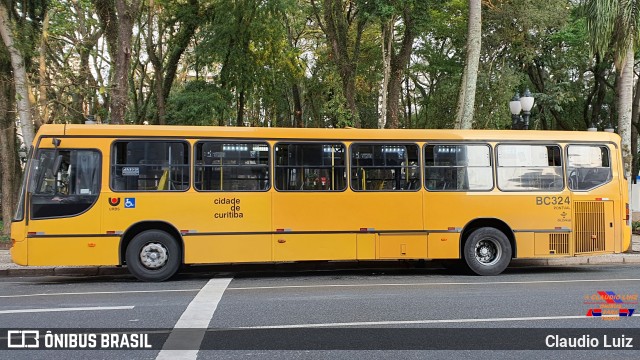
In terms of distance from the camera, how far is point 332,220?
431 inches

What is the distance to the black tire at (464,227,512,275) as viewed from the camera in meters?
11.4

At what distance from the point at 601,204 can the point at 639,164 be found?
79.2ft

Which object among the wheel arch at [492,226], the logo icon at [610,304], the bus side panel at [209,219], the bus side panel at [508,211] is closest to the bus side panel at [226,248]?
the bus side panel at [209,219]

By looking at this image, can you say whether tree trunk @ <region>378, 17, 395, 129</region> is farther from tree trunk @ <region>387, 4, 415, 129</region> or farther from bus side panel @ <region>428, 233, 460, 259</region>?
bus side panel @ <region>428, 233, 460, 259</region>

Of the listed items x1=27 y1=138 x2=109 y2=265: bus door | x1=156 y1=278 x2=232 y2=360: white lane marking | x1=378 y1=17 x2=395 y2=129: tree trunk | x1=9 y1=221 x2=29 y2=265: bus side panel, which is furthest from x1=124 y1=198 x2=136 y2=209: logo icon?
x1=378 y1=17 x2=395 y2=129: tree trunk

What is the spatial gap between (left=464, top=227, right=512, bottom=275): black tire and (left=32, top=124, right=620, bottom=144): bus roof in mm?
1991

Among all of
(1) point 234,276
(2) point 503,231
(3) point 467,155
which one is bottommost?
(1) point 234,276

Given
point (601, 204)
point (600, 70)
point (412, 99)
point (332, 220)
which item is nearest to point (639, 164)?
point (600, 70)

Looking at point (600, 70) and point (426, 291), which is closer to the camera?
point (426, 291)

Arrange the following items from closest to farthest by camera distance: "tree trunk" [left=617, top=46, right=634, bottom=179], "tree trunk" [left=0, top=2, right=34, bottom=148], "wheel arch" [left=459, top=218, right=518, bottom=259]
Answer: "wheel arch" [left=459, top=218, right=518, bottom=259], "tree trunk" [left=617, top=46, right=634, bottom=179], "tree trunk" [left=0, top=2, right=34, bottom=148]

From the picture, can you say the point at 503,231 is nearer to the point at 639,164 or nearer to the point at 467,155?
the point at 467,155

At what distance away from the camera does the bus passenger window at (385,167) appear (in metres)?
11.1

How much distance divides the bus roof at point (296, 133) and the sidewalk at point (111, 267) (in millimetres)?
3177

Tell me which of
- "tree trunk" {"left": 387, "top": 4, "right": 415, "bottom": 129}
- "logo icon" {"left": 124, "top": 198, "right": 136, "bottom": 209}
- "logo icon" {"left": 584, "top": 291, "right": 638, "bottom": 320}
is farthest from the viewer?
"tree trunk" {"left": 387, "top": 4, "right": 415, "bottom": 129}
